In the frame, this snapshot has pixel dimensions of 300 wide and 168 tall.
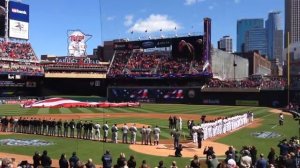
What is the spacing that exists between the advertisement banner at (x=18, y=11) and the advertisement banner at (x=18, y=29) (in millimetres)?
822

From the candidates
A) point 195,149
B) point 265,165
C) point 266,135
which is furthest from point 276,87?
point 265,165

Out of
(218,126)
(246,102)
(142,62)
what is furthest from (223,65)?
(218,126)

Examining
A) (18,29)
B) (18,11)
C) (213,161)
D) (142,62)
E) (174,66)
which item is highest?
(18,11)

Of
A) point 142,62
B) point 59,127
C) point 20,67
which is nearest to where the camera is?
point 59,127

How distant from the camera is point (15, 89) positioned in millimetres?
A: 79812

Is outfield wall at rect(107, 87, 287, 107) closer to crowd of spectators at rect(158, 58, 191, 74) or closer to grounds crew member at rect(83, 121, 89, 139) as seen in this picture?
crowd of spectators at rect(158, 58, 191, 74)

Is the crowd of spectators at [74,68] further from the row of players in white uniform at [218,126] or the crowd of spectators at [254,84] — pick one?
the row of players in white uniform at [218,126]

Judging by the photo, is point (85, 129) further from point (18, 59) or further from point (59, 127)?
point (18, 59)

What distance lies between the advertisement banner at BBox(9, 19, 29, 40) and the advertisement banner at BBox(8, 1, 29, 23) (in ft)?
2.70

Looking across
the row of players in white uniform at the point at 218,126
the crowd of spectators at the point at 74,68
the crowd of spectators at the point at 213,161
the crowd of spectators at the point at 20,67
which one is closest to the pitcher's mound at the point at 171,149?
the row of players in white uniform at the point at 218,126

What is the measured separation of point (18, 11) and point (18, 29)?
3.61 metres

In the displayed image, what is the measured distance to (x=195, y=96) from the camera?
7469 centimetres

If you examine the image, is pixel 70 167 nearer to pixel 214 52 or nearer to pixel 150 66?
pixel 150 66

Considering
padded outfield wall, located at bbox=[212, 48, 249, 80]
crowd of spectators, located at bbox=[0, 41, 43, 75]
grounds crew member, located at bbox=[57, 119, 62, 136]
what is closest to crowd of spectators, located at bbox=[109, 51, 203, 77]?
padded outfield wall, located at bbox=[212, 48, 249, 80]
